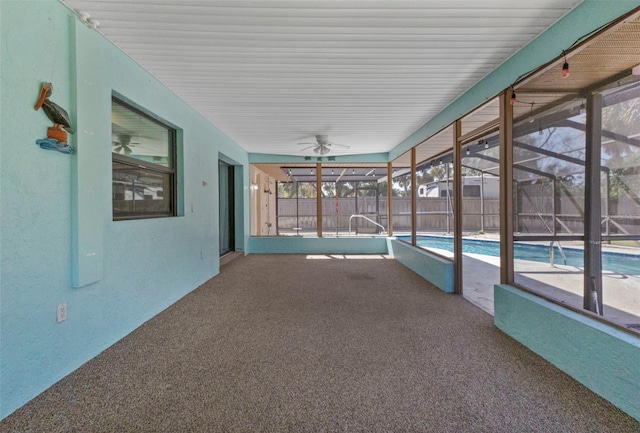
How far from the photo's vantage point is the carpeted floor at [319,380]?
1.47 metres

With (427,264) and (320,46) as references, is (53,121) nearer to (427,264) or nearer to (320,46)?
(320,46)

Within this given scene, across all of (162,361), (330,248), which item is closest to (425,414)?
(162,361)

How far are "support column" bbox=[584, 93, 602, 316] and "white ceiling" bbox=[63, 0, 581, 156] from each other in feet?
2.59

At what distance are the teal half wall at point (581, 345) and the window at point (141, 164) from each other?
11.6 feet

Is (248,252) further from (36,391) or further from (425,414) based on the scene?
(425,414)

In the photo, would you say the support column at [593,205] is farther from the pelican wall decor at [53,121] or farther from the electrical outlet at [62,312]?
the pelican wall decor at [53,121]

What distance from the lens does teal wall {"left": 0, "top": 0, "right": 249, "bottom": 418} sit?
1567 millimetres

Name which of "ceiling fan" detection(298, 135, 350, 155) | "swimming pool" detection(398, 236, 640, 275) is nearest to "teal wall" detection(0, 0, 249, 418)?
"ceiling fan" detection(298, 135, 350, 155)

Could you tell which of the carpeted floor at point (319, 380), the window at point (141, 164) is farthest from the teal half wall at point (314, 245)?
the carpeted floor at point (319, 380)

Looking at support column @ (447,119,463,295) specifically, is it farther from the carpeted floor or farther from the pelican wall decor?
the pelican wall decor

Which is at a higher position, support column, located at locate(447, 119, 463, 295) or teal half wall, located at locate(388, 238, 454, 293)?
support column, located at locate(447, 119, 463, 295)

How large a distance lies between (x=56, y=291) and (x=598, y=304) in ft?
12.5

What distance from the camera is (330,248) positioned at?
275 inches

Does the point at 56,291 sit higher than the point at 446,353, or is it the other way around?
the point at 56,291
